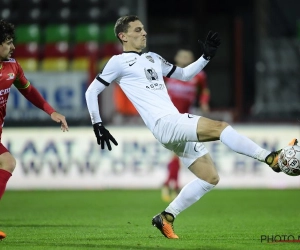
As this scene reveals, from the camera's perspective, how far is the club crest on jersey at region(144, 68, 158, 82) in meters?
7.02

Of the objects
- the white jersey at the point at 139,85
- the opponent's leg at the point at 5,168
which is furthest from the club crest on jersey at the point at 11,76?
the white jersey at the point at 139,85

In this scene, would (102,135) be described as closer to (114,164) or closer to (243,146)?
(243,146)

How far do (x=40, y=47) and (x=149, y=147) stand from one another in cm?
370

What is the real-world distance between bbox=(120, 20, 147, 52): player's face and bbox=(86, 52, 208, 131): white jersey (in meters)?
0.09

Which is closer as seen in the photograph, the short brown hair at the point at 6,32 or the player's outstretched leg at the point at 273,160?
the player's outstretched leg at the point at 273,160

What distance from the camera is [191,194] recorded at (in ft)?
23.2

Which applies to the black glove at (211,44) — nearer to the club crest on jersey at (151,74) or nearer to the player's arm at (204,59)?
the player's arm at (204,59)

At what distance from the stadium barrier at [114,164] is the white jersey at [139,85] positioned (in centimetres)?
734

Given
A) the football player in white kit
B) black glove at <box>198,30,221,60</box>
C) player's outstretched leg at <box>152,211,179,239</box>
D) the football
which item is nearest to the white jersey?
the football player in white kit

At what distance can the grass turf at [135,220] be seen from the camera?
663cm

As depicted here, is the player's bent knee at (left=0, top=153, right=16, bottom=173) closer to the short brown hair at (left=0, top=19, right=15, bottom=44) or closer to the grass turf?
the grass turf

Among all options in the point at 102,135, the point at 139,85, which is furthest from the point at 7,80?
the point at 139,85

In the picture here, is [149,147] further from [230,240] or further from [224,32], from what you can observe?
[230,240]

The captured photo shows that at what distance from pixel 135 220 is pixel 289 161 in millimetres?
3471
